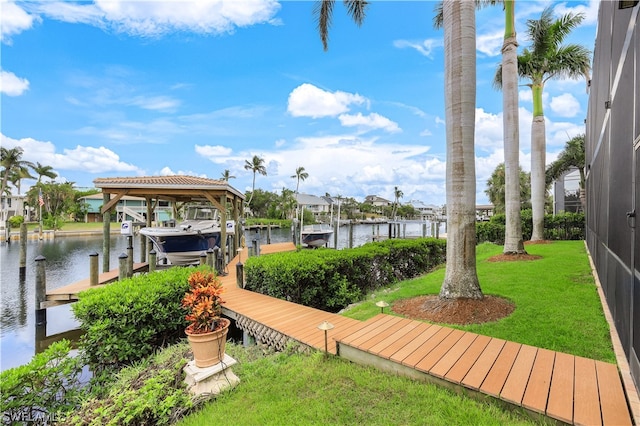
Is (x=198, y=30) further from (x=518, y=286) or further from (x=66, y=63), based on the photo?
(x=518, y=286)

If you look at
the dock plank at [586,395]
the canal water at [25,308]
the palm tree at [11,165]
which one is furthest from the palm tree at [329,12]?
the palm tree at [11,165]

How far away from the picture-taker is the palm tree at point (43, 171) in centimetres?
4255

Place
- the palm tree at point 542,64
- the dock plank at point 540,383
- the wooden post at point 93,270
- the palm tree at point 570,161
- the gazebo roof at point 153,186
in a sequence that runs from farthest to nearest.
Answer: the palm tree at point 570,161, the palm tree at point 542,64, the gazebo roof at point 153,186, the wooden post at point 93,270, the dock plank at point 540,383

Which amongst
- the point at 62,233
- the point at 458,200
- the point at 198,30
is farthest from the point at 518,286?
the point at 62,233

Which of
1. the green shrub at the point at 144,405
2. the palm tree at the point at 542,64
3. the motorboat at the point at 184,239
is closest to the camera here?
the green shrub at the point at 144,405

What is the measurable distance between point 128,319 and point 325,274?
3.86 meters

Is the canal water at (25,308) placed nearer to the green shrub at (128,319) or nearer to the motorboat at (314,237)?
the green shrub at (128,319)

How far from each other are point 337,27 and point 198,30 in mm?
5262

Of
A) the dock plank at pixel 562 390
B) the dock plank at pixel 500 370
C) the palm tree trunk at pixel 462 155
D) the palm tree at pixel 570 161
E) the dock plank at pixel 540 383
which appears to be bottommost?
the dock plank at pixel 500 370

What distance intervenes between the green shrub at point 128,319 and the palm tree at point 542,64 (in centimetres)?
1526

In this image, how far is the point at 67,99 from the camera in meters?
12.3

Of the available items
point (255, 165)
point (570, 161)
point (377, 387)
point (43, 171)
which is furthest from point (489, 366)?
point (43, 171)

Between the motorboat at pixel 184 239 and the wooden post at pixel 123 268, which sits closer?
the wooden post at pixel 123 268

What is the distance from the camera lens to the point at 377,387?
9.30 feet
